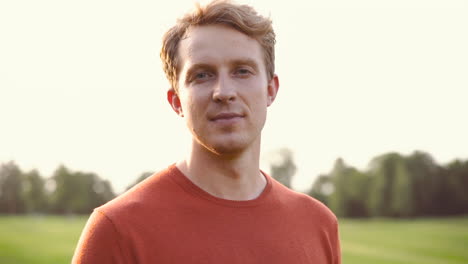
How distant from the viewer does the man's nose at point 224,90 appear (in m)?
2.79

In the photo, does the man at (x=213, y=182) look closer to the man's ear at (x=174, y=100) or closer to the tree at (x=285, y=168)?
the man's ear at (x=174, y=100)

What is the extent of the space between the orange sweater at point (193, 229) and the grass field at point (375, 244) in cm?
2410

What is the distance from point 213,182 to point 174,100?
1.82ft

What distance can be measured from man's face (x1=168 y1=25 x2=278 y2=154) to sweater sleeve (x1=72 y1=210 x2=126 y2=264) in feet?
2.19

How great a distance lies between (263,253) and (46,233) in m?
45.0

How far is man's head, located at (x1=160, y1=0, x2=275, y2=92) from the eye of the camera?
9.72 ft

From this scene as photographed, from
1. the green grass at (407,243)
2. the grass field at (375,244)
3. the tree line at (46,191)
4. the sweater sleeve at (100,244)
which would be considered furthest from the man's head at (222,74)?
the tree line at (46,191)

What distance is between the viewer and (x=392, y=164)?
55.8 meters

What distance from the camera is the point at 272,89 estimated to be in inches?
129

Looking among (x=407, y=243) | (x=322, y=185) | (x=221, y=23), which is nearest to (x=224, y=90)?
(x=221, y=23)

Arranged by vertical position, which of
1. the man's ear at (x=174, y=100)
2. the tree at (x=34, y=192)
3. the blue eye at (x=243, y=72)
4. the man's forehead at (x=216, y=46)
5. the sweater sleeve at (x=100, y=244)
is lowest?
the tree at (x=34, y=192)

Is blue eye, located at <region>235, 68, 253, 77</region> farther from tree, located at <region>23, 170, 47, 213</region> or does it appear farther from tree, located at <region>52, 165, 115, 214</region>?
tree, located at <region>23, 170, 47, 213</region>

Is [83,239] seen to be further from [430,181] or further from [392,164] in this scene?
[392,164]

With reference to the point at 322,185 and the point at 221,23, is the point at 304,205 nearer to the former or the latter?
the point at 221,23
